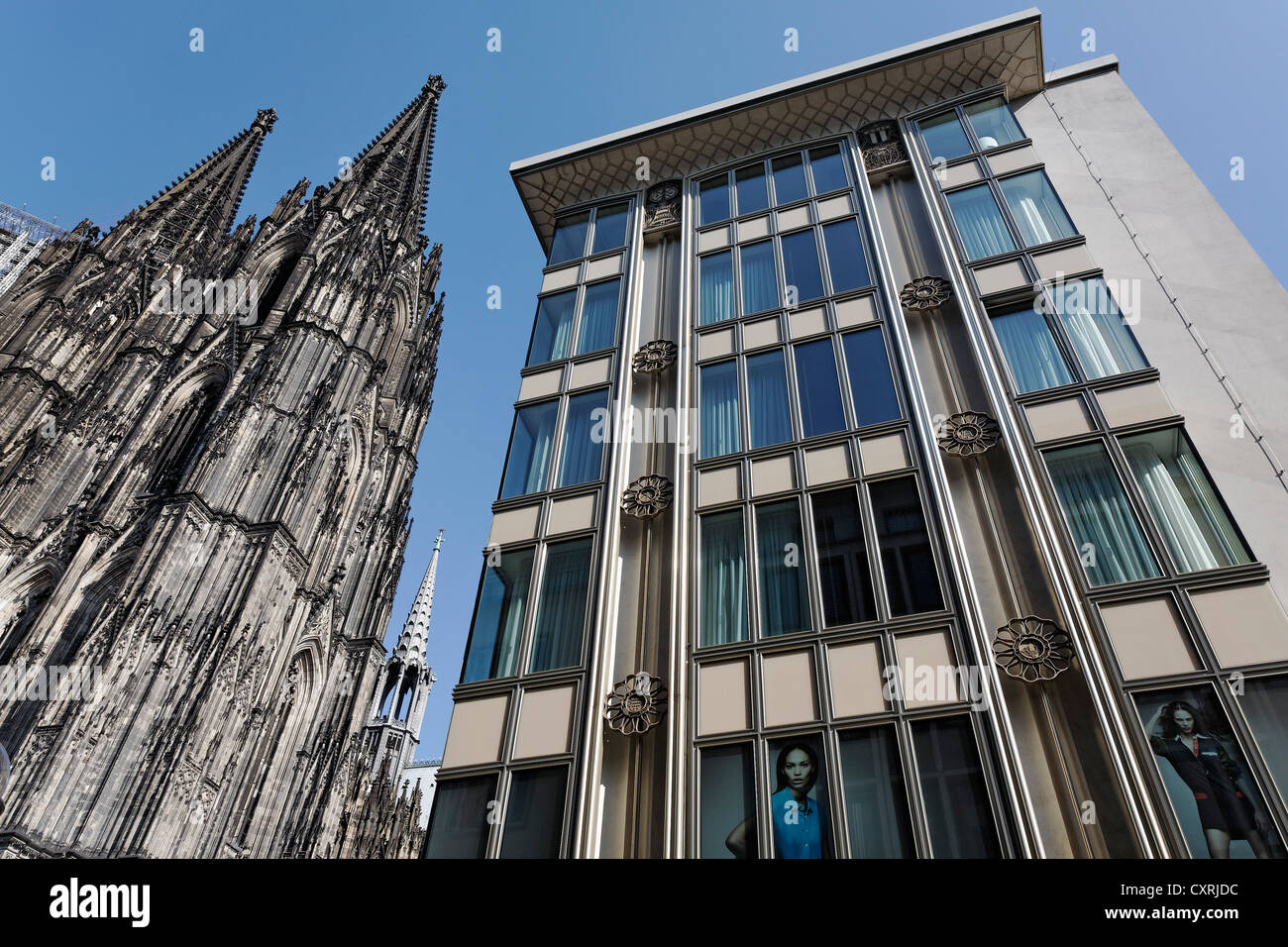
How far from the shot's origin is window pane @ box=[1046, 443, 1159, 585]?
9039mm

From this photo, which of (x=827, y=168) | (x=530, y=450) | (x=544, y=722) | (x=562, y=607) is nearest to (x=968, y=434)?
(x=562, y=607)

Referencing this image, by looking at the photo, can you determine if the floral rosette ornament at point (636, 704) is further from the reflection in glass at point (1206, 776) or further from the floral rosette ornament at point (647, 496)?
the reflection in glass at point (1206, 776)

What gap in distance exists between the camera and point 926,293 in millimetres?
12609

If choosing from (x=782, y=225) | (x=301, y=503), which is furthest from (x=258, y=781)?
(x=782, y=225)

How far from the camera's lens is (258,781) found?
33.7m

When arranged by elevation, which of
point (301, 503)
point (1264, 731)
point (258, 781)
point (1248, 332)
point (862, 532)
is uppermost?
point (301, 503)

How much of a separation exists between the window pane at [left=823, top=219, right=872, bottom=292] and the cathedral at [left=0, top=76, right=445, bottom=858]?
25.5m

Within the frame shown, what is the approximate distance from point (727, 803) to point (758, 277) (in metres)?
8.87

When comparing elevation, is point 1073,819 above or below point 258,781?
below

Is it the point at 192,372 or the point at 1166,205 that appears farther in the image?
the point at 192,372

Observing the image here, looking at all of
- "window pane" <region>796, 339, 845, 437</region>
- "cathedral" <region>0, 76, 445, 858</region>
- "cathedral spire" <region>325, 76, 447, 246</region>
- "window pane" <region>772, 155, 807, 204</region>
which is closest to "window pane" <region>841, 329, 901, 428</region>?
"window pane" <region>796, 339, 845, 437</region>

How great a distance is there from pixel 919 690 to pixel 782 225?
30.3ft

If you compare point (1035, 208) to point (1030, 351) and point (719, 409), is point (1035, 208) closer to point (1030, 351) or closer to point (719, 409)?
point (1030, 351)
